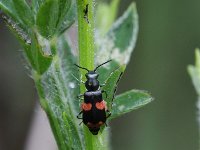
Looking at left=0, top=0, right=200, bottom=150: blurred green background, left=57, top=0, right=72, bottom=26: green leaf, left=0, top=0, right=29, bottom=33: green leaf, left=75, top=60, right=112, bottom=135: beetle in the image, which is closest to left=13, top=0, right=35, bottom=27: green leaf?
left=0, top=0, right=29, bottom=33: green leaf

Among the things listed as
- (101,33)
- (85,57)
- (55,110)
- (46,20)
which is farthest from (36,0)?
(101,33)

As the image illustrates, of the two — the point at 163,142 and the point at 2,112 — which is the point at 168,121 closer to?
the point at 163,142

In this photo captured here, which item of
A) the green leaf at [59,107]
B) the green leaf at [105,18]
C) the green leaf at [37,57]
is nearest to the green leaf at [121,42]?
the green leaf at [105,18]

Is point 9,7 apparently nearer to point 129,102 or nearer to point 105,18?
point 129,102

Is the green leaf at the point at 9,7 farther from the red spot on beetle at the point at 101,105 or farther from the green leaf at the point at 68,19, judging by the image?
the red spot on beetle at the point at 101,105

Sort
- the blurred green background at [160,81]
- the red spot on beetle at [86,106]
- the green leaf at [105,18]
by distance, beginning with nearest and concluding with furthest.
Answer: the red spot on beetle at [86,106] < the green leaf at [105,18] < the blurred green background at [160,81]

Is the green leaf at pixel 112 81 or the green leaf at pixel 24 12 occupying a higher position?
the green leaf at pixel 24 12

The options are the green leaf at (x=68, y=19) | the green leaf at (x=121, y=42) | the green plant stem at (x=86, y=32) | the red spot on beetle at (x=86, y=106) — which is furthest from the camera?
the green leaf at (x=121, y=42)
